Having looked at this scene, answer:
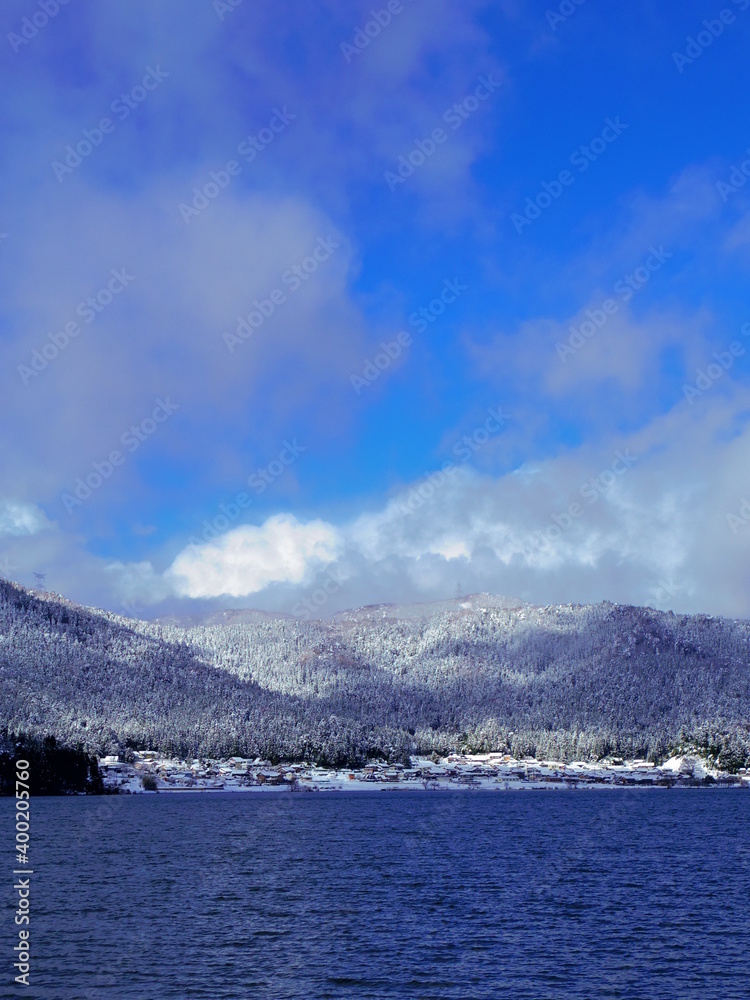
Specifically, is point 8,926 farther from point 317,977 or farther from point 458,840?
point 458,840

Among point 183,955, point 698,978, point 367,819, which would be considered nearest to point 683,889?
point 698,978

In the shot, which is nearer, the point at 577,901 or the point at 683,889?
the point at 577,901

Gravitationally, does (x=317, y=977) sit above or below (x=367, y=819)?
above

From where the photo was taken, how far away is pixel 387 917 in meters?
65.1

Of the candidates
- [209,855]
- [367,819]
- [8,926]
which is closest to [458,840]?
[209,855]

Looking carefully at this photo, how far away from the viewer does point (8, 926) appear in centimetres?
5903

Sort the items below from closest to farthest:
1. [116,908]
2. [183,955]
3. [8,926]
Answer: [183,955], [8,926], [116,908]

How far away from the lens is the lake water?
1820 inches

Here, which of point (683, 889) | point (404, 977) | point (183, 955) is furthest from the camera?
point (683, 889)

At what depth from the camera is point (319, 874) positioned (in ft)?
297

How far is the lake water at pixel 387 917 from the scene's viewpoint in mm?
46219

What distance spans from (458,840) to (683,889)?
173 feet

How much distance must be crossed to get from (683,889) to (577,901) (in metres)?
13.3

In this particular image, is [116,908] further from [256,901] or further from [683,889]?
[683,889]
